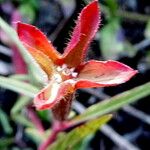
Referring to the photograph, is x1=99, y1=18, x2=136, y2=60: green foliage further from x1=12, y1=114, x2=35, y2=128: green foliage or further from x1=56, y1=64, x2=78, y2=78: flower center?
x1=56, y1=64, x2=78, y2=78: flower center

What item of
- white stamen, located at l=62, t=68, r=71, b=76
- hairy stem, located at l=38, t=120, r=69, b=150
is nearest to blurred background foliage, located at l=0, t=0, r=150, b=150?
hairy stem, located at l=38, t=120, r=69, b=150

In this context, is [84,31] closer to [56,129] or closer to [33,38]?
[33,38]

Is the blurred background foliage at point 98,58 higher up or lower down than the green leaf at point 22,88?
lower down

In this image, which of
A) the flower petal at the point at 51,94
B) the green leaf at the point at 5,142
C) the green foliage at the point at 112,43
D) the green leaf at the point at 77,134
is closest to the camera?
the flower petal at the point at 51,94

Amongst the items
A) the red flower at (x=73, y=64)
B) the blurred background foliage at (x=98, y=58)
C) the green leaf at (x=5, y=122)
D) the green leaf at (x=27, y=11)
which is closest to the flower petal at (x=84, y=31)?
the red flower at (x=73, y=64)

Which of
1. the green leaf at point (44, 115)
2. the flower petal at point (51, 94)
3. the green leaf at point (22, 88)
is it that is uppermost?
the flower petal at point (51, 94)

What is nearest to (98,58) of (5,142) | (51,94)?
(5,142)

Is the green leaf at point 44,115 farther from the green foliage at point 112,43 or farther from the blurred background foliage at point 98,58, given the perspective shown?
the green foliage at point 112,43

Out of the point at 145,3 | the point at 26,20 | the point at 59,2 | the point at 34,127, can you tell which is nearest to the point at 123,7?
the point at 145,3
